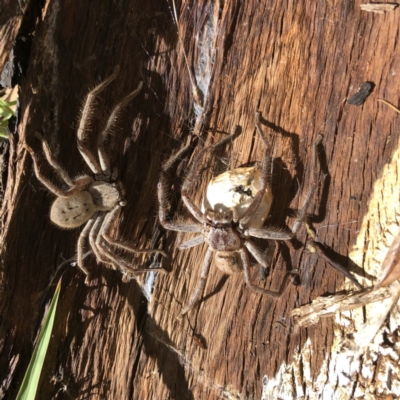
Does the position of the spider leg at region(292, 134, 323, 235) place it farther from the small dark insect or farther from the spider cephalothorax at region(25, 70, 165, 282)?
the spider cephalothorax at region(25, 70, 165, 282)

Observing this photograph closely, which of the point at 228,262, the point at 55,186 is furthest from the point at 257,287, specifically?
the point at 55,186

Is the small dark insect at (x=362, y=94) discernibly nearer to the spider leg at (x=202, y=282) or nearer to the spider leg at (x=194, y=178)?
the spider leg at (x=194, y=178)

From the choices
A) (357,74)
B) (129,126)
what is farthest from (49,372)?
(357,74)

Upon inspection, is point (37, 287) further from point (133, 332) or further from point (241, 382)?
point (241, 382)

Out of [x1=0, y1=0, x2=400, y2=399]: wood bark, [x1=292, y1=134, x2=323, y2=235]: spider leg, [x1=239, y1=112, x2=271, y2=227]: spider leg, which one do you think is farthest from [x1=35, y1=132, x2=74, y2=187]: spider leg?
[x1=292, y1=134, x2=323, y2=235]: spider leg

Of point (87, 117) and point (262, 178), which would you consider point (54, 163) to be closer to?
point (87, 117)
